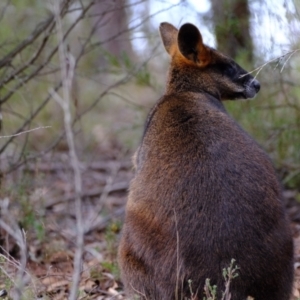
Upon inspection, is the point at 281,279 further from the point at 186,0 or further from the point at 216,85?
the point at 186,0

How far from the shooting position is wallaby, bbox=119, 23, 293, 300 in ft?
11.9

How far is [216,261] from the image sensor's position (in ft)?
11.9

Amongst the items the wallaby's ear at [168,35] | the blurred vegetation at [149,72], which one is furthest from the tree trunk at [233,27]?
the wallaby's ear at [168,35]

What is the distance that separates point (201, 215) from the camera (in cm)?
365

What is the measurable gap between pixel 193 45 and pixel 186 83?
0.26 meters

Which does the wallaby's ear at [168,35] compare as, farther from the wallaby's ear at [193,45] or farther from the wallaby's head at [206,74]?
the wallaby's ear at [193,45]

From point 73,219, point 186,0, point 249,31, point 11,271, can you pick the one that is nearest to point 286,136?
point 249,31

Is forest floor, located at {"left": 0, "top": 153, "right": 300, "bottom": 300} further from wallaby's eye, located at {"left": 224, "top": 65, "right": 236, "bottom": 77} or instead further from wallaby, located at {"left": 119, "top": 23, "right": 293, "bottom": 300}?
wallaby's eye, located at {"left": 224, "top": 65, "right": 236, "bottom": 77}

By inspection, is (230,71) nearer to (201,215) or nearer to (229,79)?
(229,79)

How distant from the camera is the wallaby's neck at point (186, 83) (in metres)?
4.58

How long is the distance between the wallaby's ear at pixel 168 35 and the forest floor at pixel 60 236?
3.34 feet

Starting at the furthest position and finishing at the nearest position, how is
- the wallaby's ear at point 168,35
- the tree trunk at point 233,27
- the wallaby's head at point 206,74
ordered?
1. the tree trunk at point 233,27
2. the wallaby's ear at point 168,35
3. the wallaby's head at point 206,74

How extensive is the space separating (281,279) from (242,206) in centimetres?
48

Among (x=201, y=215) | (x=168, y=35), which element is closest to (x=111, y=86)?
(x=168, y=35)
